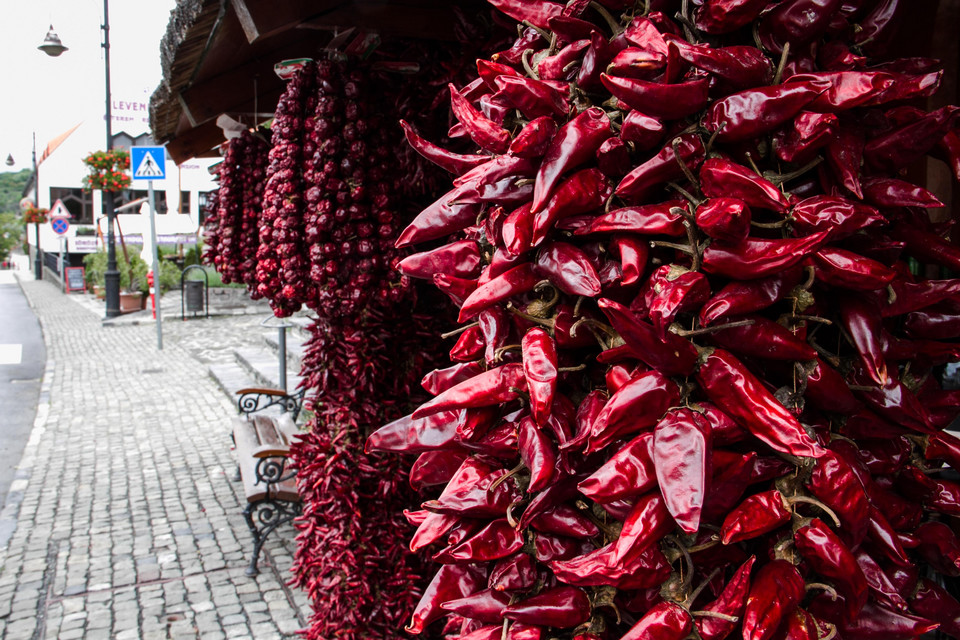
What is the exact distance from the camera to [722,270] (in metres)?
0.96

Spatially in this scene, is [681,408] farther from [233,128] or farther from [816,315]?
[233,128]

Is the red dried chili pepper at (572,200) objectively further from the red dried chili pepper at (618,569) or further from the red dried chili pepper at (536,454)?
the red dried chili pepper at (618,569)

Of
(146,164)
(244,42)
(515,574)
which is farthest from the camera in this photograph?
(146,164)

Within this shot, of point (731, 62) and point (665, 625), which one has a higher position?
point (731, 62)

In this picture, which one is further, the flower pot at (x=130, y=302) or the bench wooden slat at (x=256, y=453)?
the flower pot at (x=130, y=302)

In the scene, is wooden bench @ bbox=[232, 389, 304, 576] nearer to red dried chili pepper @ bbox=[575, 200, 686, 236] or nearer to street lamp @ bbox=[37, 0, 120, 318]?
red dried chili pepper @ bbox=[575, 200, 686, 236]

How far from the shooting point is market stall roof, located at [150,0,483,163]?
83.5 inches

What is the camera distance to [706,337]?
0.99 metres

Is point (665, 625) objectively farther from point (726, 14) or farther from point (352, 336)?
point (352, 336)

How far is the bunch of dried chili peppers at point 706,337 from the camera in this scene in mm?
943

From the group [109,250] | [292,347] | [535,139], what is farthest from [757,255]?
[109,250]

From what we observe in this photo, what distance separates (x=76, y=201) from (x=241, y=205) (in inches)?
1736

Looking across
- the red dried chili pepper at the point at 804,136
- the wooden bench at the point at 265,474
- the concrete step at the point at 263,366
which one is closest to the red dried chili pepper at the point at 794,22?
the red dried chili pepper at the point at 804,136

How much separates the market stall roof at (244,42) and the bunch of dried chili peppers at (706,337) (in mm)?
1151
